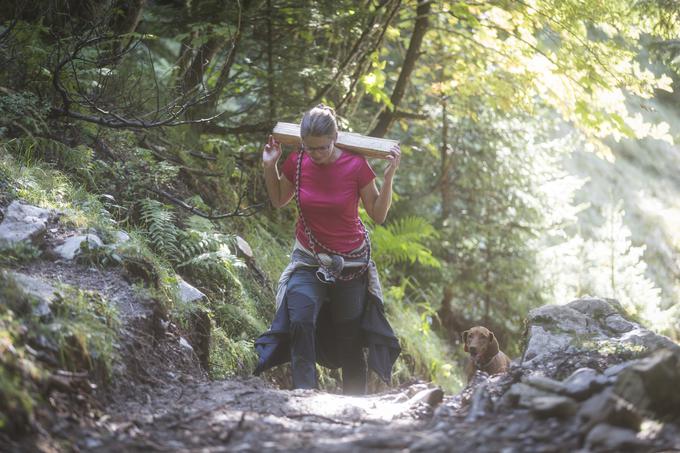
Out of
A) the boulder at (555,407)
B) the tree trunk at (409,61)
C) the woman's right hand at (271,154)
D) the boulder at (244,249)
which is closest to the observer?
the boulder at (555,407)

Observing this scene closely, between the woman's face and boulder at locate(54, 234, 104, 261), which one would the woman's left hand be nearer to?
the woman's face

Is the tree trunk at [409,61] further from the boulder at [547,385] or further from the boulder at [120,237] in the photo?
the boulder at [547,385]

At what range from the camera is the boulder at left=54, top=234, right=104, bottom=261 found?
5.06 metres

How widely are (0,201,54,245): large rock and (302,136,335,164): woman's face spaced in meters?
1.98

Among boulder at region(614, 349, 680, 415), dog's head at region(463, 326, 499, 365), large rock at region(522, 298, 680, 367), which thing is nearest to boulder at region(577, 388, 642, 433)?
boulder at region(614, 349, 680, 415)

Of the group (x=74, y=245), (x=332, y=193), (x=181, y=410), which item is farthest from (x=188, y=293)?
(x=181, y=410)

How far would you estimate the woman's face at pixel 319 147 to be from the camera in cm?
528

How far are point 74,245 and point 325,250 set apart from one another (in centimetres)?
185

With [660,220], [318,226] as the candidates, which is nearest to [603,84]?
[318,226]

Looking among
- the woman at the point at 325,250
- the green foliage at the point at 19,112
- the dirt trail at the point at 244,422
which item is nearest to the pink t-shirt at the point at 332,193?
the woman at the point at 325,250

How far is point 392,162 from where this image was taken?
5.55m

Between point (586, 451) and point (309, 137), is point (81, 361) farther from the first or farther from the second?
point (586, 451)

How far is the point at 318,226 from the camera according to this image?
561 cm

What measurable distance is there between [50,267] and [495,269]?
10.0 metres
